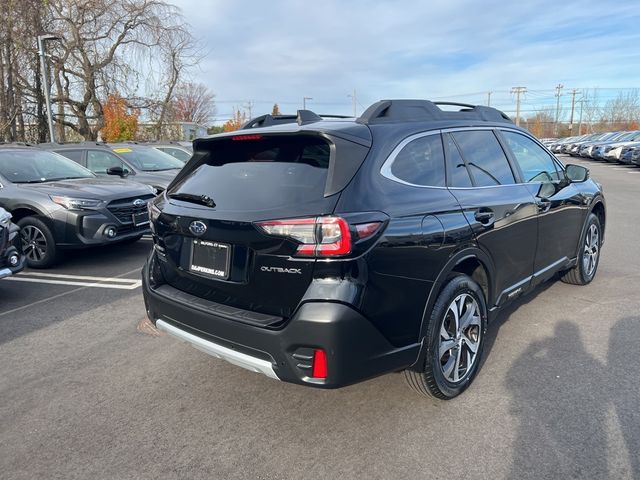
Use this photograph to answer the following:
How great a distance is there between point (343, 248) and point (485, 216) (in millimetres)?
1372

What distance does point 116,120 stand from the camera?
23438 millimetres

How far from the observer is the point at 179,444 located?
2783 millimetres

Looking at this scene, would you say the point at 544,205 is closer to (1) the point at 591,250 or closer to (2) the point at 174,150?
(1) the point at 591,250

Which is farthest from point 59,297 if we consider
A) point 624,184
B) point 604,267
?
point 624,184

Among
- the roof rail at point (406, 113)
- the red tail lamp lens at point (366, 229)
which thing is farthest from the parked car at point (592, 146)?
the red tail lamp lens at point (366, 229)

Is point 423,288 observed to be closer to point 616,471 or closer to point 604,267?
point 616,471

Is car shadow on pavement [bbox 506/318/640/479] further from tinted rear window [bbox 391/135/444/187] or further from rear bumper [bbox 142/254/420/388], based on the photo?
tinted rear window [bbox 391/135/444/187]

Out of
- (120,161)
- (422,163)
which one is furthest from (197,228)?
(120,161)

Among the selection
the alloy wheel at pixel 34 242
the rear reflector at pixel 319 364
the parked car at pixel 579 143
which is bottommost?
the alloy wheel at pixel 34 242

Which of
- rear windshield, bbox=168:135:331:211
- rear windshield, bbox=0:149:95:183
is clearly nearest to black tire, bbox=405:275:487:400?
rear windshield, bbox=168:135:331:211

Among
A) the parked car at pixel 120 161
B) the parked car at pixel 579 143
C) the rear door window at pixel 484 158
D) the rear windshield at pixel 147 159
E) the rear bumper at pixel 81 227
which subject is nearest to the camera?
the rear door window at pixel 484 158

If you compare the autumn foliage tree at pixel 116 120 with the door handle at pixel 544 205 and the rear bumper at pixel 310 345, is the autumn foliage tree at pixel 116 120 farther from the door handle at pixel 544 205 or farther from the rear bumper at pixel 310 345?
the rear bumper at pixel 310 345

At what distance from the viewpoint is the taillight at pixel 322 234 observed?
2469mm

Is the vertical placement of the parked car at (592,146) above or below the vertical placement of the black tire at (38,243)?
above
